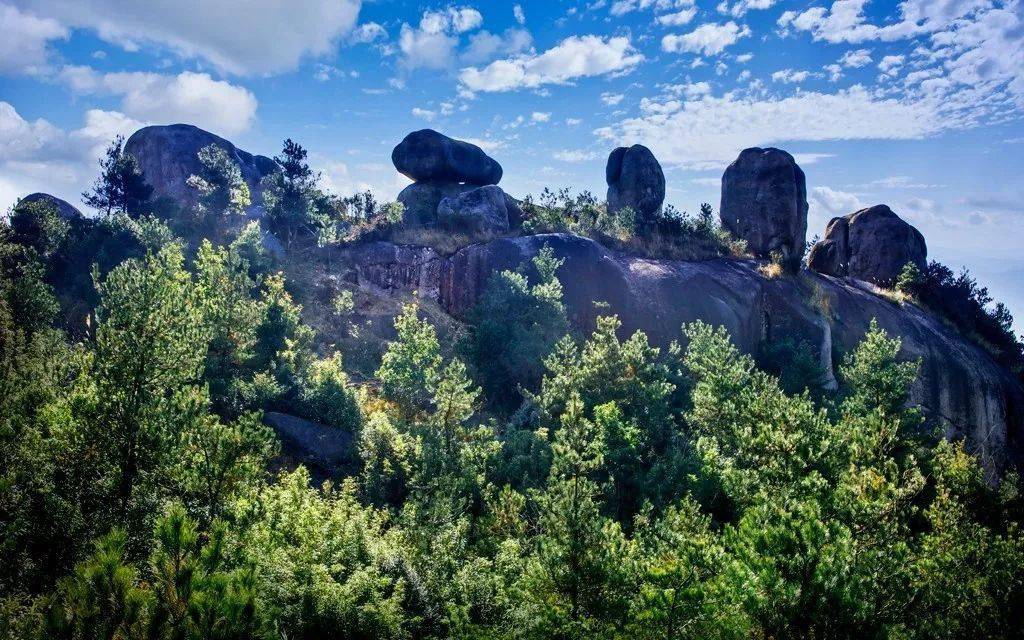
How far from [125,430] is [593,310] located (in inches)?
1082

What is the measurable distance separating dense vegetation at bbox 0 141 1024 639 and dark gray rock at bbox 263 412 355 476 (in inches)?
70.2

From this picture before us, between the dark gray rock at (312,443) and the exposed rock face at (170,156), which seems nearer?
the dark gray rock at (312,443)

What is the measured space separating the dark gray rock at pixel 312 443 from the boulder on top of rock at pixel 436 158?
32749 mm

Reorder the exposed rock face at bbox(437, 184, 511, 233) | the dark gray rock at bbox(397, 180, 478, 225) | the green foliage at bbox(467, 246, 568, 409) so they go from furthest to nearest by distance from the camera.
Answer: the dark gray rock at bbox(397, 180, 478, 225)
the exposed rock face at bbox(437, 184, 511, 233)
the green foliage at bbox(467, 246, 568, 409)

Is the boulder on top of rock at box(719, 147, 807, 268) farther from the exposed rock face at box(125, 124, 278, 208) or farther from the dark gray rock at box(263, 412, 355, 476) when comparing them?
the exposed rock face at box(125, 124, 278, 208)

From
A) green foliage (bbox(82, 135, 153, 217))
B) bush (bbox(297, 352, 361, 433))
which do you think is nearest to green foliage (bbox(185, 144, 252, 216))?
green foliage (bbox(82, 135, 153, 217))

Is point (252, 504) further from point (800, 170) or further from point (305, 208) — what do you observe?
point (800, 170)

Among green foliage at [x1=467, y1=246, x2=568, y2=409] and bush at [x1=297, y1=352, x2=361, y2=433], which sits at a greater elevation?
green foliage at [x1=467, y1=246, x2=568, y2=409]

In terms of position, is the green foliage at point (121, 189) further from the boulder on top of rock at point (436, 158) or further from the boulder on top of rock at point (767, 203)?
the boulder on top of rock at point (767, 203)

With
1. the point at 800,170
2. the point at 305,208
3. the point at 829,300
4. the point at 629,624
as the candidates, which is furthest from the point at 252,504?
the point at 800,170

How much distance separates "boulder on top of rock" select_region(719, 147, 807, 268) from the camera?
44844 millimetres

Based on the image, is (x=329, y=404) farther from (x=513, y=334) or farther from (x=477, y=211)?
(x=477, y=211)

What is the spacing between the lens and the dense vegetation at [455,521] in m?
7.51

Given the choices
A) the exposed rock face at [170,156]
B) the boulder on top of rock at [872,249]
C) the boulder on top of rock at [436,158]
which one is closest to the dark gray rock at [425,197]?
the boulder on top of rock at [436,158]
